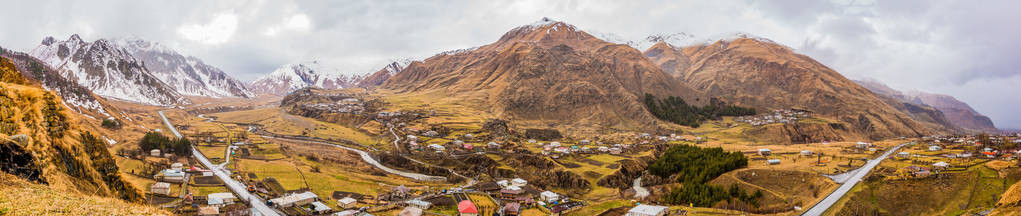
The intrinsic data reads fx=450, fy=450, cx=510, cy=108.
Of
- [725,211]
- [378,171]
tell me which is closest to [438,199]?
[378,171]

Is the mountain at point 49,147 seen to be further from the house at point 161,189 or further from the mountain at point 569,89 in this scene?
the mountain at point 569,89

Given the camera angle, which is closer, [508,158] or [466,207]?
[466,207]

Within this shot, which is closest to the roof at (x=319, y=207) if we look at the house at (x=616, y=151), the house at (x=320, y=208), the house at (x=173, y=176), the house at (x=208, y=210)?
the house at (x=320, y=208)

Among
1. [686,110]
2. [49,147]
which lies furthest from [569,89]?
[49,147]

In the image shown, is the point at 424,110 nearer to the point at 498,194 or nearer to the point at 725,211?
the point at 498,194

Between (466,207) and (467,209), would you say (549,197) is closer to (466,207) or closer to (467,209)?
(466,207)
